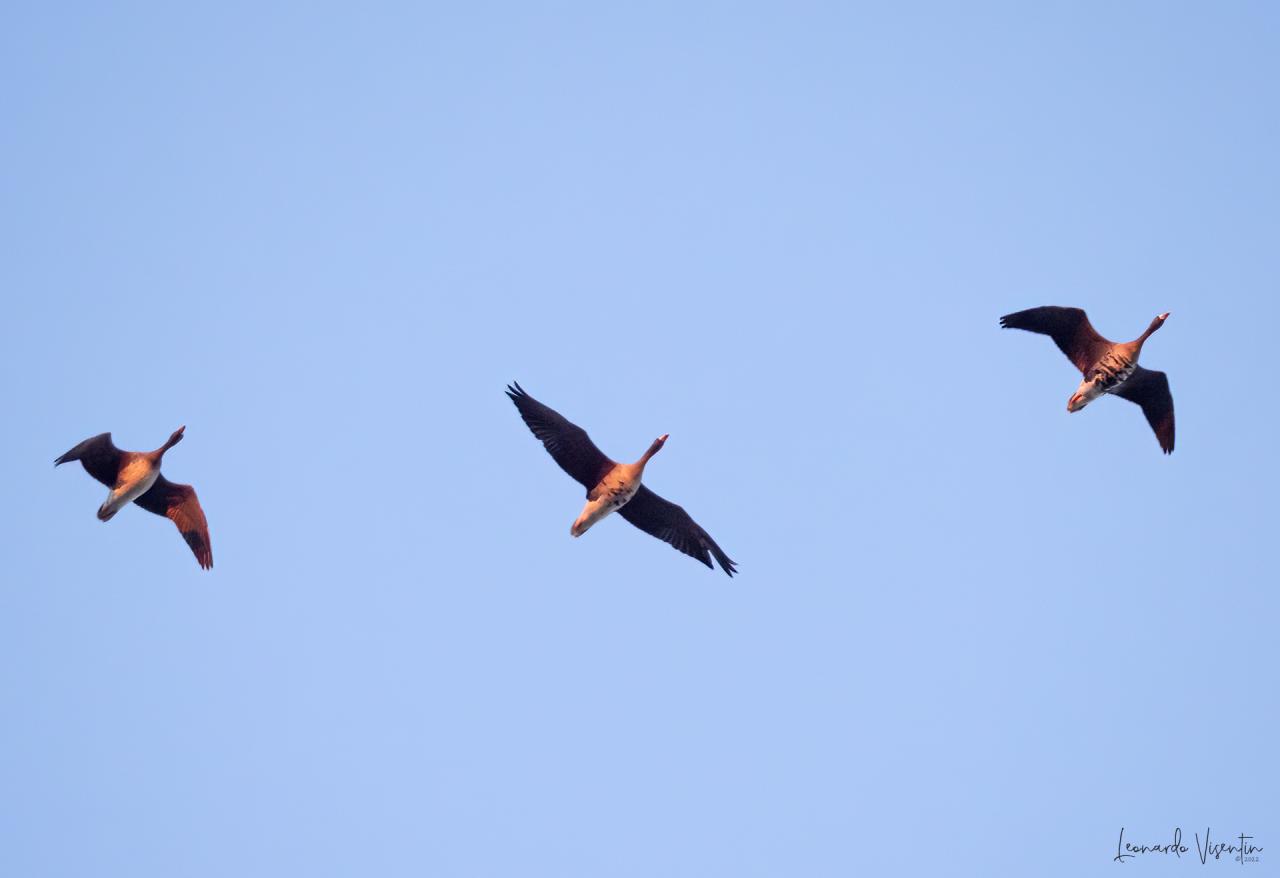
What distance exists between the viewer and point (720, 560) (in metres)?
25.0

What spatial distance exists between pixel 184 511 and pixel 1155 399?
58.5ft

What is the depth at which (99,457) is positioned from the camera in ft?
80.5

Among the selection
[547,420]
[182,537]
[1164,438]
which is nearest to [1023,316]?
[1164,438]

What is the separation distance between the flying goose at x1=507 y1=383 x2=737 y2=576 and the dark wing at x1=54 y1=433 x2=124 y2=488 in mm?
6859

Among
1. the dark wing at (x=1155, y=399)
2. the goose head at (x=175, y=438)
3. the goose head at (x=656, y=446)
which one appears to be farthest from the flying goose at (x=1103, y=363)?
the goose head at (x=175, y=438)

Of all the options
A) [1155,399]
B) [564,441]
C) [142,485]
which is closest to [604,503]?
[564,441]

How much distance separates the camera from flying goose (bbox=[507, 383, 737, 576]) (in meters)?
24.0

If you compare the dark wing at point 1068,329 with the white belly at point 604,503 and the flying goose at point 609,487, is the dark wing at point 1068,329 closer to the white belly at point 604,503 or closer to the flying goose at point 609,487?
the flying goose at point 609,487

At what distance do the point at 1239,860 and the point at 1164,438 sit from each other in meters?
7.49

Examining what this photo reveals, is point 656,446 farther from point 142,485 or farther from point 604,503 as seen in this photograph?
point 142,485

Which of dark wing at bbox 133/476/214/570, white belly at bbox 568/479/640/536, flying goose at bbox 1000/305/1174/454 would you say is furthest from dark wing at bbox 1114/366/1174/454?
dark wing at bbox 133/476/214/570

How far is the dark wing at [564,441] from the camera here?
24297 mm

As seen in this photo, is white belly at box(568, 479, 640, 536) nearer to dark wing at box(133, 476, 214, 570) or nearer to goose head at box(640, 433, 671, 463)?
goose head at box(640, 433, 671, 463)

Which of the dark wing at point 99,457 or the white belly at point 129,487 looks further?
the white belly at point 129,487
